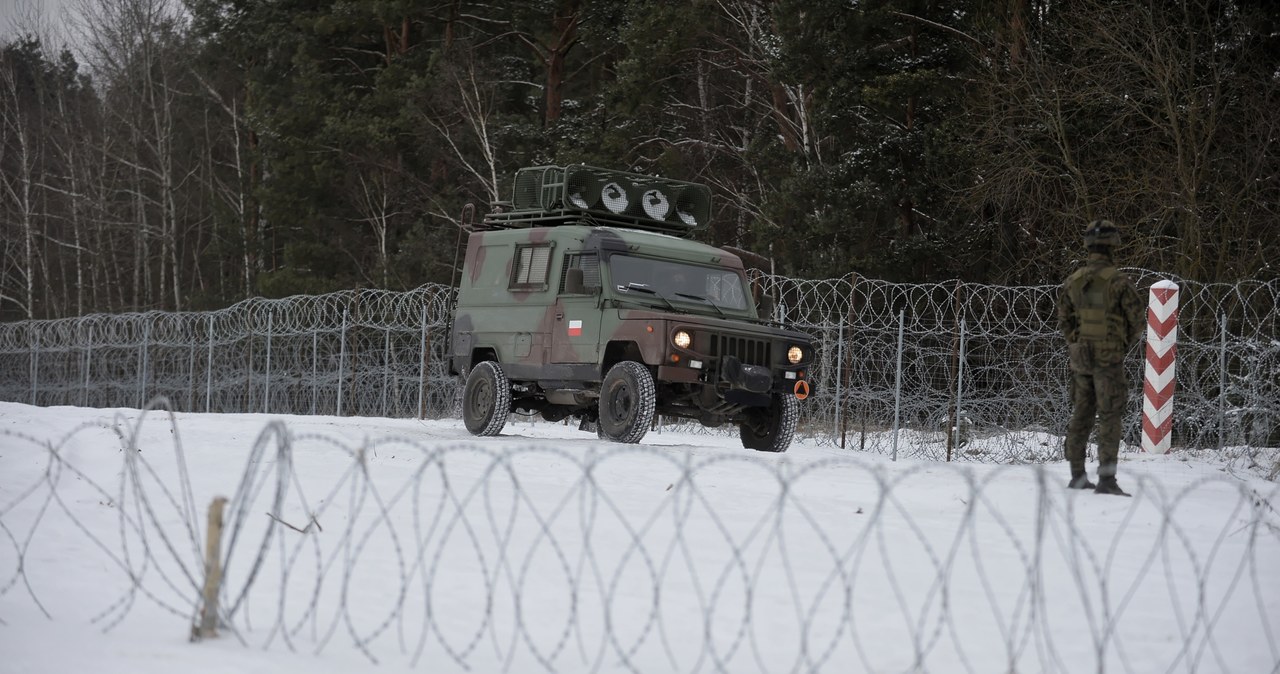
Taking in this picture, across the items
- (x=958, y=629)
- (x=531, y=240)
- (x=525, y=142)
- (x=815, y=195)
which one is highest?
(x=525, y=142)

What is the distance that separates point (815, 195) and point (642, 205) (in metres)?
8.31

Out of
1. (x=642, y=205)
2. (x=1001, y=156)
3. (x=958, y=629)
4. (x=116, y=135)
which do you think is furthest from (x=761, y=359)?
(x=116, y=135)

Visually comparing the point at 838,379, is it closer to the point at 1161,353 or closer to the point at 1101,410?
the point at 1161,353

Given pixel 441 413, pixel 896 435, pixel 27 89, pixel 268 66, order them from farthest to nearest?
pixel 27 89 < pixel 268 66 < pixel 441 413 < pixel 896 435

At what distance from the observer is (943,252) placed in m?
22.5

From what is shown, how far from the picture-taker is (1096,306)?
9398 millimetres

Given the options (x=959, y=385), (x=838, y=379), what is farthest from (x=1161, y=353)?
(x=838, y=379)

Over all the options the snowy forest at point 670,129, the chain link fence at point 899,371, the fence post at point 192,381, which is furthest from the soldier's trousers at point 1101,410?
the fence post at point 192,381

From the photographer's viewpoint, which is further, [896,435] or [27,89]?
[27,89]

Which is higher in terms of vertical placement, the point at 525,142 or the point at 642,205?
the point at 525,142

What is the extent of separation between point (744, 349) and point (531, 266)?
8.23 ft

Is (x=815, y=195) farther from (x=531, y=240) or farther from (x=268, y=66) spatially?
(x=268, y=66)

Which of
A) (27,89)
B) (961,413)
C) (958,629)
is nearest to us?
(958,629)

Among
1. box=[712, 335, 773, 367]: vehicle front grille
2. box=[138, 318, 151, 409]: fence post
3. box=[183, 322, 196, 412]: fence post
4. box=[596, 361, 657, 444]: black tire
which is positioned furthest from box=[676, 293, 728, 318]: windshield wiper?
box=[138, 318, 151, 409]: fence post
